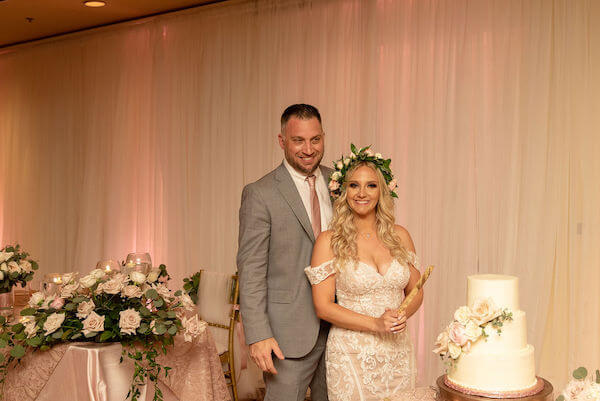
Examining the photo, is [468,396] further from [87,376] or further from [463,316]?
[87,376]

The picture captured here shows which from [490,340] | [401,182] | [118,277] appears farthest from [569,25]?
[118,277]

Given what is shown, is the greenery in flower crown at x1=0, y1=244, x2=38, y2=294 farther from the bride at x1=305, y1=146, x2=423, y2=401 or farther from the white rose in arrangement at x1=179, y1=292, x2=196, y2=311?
the bride at x1=305, y1=146, x2=423, y2=401

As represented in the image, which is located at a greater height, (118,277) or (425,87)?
(425,87)

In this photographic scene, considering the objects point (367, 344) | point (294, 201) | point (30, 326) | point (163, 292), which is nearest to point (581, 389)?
point (367, 344)

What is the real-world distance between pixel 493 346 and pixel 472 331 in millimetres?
97

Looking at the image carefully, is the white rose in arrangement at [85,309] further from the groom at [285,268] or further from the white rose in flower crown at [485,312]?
the white rose in flower crown at [485,312]

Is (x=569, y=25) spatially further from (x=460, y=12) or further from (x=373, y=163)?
(x=373, y=163)

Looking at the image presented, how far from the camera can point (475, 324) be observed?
2.18m

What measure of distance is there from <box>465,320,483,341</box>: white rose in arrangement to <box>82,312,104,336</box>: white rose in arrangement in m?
1.77

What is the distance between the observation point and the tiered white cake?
7.09ft

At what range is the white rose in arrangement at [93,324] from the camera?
3.07 meters

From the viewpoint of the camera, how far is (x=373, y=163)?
2.97 metres

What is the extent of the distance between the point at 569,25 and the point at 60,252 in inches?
248

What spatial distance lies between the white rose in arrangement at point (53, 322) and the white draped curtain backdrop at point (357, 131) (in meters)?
2.95
